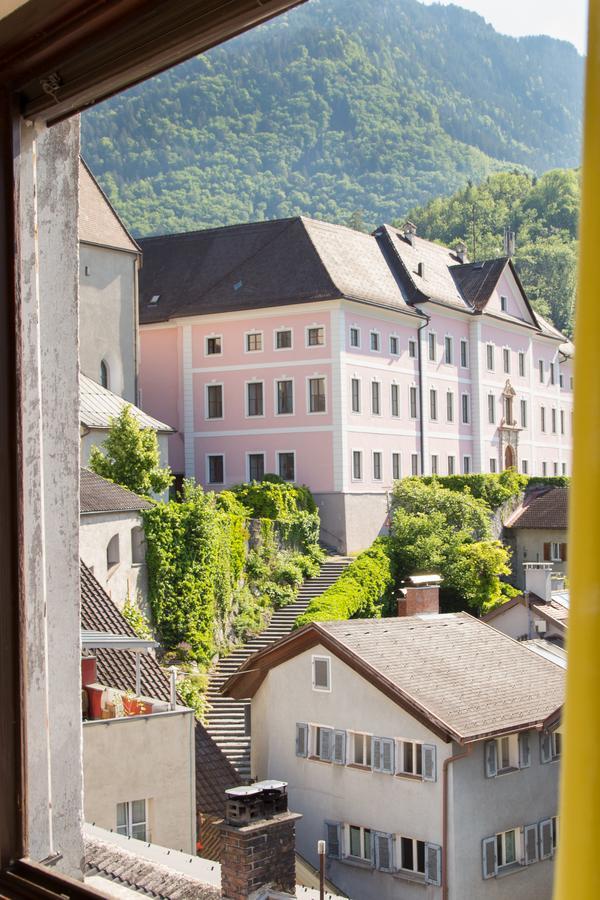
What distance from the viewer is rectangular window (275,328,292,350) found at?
1931 cm

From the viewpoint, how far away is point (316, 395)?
18859 mm

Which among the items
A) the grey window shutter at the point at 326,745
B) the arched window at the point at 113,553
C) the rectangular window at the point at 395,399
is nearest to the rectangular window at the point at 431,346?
the rectangular window at the point at 395,399

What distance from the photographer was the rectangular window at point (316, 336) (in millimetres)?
18958

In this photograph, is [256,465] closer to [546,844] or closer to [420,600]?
[420,600]

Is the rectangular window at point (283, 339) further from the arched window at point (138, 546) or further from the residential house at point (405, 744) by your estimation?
the residential house at point (405, 744)

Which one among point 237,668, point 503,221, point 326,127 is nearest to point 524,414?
point 237,668

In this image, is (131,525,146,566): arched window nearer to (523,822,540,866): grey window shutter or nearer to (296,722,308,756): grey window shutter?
(296,722,308,756): grey window shutter

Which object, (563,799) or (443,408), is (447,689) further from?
(443,408)

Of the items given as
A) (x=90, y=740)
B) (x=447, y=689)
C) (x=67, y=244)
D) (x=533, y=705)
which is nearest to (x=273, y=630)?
(x=447, y=689)

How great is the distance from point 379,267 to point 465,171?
14122 mm

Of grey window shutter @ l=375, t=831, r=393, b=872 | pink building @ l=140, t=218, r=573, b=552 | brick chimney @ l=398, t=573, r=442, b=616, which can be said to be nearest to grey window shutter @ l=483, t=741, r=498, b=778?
grey window shutter @ l=375, t=831, r=393, b=872

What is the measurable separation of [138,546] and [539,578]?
5033mm

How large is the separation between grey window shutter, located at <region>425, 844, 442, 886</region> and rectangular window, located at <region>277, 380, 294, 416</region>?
11.8 m

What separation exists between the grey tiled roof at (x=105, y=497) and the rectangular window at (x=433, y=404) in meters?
8.51
